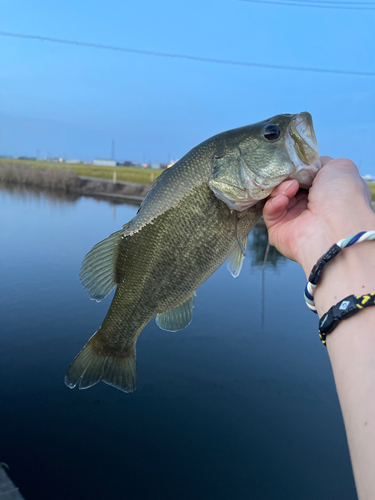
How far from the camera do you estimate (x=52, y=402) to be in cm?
512

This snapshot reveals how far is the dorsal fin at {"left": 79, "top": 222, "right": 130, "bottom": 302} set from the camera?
1902 mm

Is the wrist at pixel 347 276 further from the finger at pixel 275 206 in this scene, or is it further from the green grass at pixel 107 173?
the green grass at pixel 107 173

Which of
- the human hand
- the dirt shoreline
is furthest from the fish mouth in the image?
the dirt shoreline

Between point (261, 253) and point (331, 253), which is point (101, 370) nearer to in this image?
point (331, 253)

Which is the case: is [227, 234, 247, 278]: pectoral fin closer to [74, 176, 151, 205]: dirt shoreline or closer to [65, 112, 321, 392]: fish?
[65, 112, 321, 392]: fish

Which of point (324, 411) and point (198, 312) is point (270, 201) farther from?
point (198, 312)

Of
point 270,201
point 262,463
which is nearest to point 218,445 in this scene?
point 262,463

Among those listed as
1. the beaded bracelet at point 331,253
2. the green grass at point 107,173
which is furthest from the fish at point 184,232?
the green grass at point 107,173

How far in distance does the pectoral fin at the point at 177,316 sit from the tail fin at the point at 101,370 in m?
0.28

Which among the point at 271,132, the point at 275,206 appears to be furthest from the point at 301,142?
the point at 275,206

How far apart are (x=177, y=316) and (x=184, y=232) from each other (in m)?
0.54

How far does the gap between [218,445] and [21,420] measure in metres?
2.83

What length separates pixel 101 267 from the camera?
1923mm

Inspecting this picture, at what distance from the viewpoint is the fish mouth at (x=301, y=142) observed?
5.34 feet
